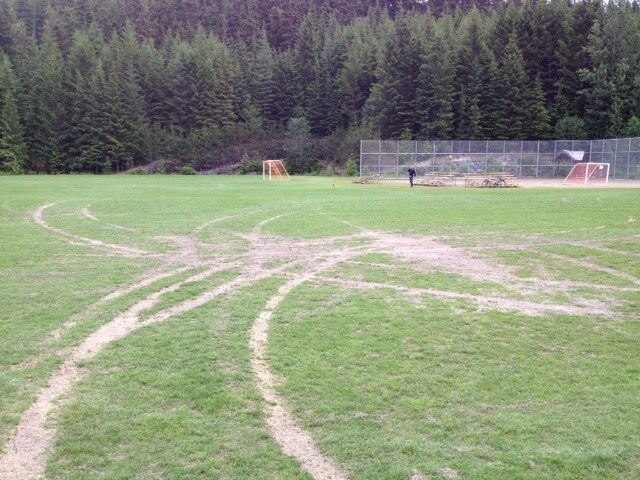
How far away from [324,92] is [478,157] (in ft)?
117

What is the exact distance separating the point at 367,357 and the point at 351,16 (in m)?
138

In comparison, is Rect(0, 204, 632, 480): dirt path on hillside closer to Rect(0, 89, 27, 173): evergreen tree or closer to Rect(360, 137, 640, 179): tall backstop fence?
Rect(360, 137, 640, 179): tall backstop fence

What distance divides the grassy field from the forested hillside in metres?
54.5

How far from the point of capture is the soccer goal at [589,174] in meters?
44.0

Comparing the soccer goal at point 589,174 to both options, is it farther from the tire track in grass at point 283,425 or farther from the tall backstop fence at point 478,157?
the tire track in grass at point 283,425

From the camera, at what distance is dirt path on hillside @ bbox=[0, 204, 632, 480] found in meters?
4.77

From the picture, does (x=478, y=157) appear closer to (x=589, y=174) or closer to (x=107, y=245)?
(x=589, y=174)

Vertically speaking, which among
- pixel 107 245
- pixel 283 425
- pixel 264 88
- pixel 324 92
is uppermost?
pixel 264 88

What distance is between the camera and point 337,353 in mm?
6855

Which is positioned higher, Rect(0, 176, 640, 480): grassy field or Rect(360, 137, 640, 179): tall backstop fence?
Rect(360, 137, 640, 179): tall backstop fence

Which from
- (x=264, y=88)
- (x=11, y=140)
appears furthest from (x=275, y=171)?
(x=11, y=140)

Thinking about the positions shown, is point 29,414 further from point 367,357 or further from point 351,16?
point 351,16

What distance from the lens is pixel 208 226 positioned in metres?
17.8

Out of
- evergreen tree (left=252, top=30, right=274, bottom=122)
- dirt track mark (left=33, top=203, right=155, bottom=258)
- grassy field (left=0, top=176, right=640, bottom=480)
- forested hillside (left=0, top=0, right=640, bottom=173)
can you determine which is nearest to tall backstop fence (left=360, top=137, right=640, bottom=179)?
forested hillside (left=0, top=0, right=640, bottom=173)
